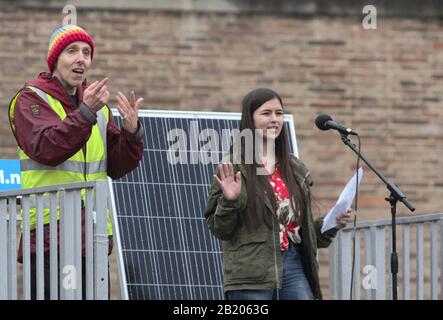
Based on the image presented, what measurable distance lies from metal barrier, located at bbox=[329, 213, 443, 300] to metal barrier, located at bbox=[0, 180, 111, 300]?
2523 millimetres

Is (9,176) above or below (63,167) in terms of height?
above

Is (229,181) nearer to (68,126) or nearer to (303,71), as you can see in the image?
(68,126)

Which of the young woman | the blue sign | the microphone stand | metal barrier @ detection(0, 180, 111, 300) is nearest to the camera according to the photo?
the young woman

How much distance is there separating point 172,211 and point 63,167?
6.70 feet

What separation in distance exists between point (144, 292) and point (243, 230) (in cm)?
203

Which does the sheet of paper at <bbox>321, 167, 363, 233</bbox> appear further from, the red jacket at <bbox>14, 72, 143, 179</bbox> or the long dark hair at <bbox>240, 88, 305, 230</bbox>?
the red jacket at <bbox>14, 72, 143, 179</bbox>

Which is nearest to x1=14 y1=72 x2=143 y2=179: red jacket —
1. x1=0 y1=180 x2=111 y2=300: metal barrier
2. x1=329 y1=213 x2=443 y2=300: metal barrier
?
x1=0 y1=180 x2=111 y2=300: metal barrier

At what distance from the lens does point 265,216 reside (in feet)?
26.8

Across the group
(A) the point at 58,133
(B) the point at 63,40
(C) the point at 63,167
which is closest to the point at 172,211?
(C) the point at 63,167

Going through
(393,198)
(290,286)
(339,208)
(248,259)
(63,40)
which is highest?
(63,40)

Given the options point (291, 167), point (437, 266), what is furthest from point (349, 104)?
point (291, 167)

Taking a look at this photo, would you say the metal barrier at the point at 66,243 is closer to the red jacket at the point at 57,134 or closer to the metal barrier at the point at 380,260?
the red jacket at the point at 57,134

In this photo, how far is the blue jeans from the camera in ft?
26.7
